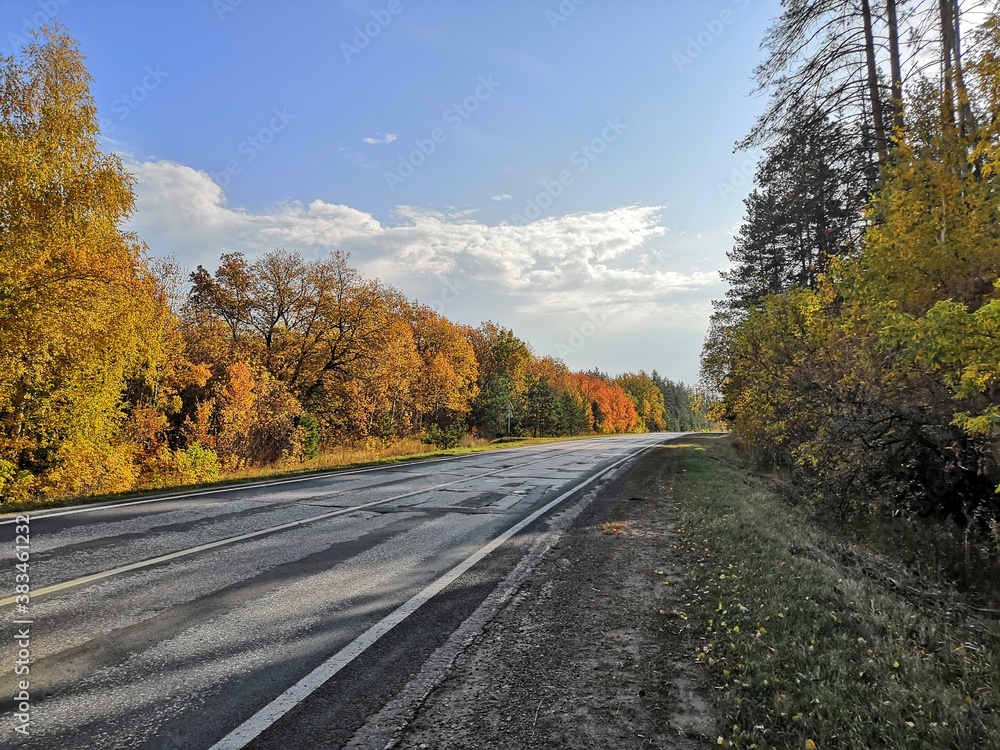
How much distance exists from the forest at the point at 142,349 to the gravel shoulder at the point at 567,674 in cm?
1202

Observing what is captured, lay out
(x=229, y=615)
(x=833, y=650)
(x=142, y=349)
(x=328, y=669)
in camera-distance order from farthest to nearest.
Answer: (x=142, y=349) < (x=229, y=615) < (x=833, y=650) < (x=328, y=669)

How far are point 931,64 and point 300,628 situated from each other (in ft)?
48.2

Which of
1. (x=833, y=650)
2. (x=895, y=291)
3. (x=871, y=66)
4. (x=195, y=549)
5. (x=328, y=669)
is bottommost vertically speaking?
(x=833, y=650)

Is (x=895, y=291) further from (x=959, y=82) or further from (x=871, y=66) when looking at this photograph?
(x=871, y=66)

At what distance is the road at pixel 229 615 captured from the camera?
2652mm

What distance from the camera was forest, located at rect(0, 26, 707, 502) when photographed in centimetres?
1094

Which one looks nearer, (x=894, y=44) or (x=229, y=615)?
(x=229, y=615)

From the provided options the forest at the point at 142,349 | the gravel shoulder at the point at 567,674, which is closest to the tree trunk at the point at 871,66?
the gravel shoulder at the point at 567,674

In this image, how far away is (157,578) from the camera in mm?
4699

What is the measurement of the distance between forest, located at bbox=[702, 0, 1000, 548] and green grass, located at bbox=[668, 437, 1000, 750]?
1595 mm

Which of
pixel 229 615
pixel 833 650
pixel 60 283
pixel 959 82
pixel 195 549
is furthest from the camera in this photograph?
pixel 60 283

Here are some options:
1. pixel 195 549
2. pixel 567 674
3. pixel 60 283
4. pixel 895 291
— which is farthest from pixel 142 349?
pixel 895 291

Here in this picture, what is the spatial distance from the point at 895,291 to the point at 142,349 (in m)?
16.3

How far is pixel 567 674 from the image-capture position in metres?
3.27
